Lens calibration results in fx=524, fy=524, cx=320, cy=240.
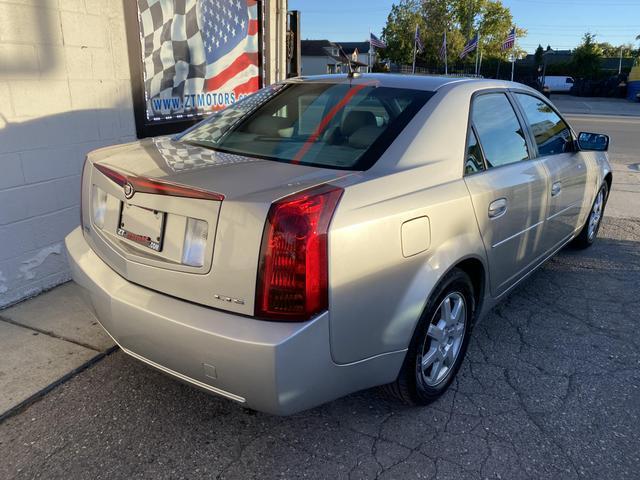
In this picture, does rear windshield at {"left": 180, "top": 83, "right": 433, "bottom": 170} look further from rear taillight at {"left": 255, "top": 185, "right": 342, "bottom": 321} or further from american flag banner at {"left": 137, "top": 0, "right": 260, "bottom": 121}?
american flag banner at {"left": 137, "top": 0, "right": 260, "bottom": 121}

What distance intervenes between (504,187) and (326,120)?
105cm

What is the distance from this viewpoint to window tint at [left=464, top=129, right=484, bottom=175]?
2.72m

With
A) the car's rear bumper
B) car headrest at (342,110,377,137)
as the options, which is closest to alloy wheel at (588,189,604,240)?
car headrest at (342,110,377,137)

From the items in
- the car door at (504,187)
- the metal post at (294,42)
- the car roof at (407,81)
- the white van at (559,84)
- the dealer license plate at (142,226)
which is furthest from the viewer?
the white van at (559,84)

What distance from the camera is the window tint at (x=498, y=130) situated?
9.68ft

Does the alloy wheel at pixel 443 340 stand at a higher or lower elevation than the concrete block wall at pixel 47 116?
lower

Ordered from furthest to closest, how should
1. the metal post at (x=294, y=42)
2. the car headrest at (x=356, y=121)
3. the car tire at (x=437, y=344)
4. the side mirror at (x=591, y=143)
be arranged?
1. the metal post at (x=294, y=42)
2. the side mirror at (x=591, y=143)
3. the car headrest at (x=356, y=121)
4. the car tire at (x=437, y=344)

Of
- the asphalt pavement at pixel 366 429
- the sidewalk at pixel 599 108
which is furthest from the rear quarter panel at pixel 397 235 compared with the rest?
the sidewalk at pixel 599 108

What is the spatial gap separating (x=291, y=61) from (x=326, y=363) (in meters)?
6.57

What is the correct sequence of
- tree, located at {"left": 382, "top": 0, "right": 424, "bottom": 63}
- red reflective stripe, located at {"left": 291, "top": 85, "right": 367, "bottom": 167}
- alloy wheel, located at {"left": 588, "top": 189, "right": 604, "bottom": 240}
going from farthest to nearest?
tree, located at {"left": 382, "top": 0, "right": 424, "bottom": 63} < alloy wheel, located at {"left": 588, "top": 189, "right": 604, "bottom": 240} < red reflective stripe, located at {"left": 291, "top": 85, "right": 367, "bottom": 167}

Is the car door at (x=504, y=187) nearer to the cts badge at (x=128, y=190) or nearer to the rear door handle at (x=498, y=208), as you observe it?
the rear door handle at (x=498, y=208)

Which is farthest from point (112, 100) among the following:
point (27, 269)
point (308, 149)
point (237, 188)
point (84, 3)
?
point (237, 188)

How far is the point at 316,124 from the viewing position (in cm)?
284

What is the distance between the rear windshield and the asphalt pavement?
1273 millimetres
